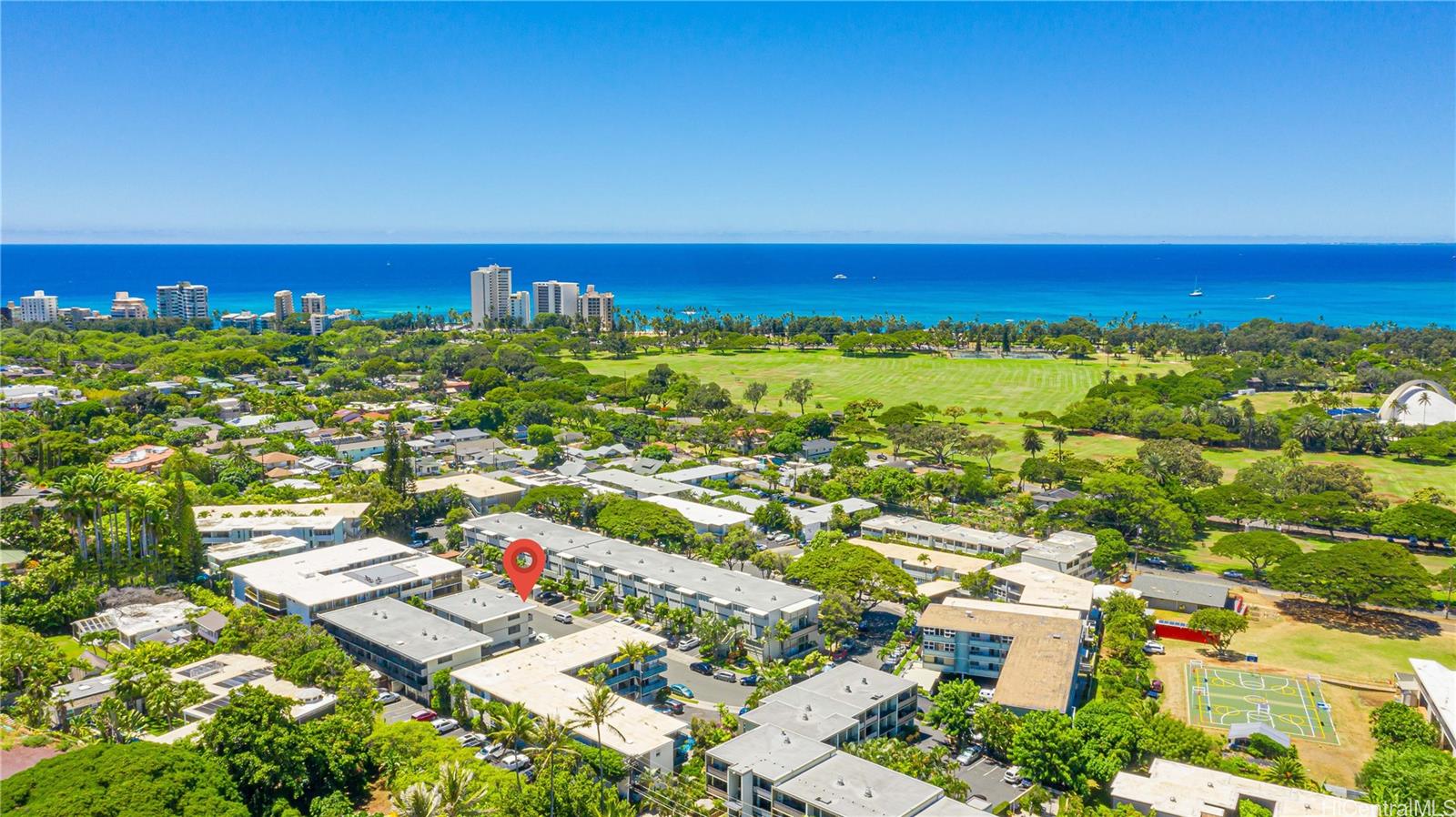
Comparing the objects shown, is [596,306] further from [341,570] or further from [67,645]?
[67,645]

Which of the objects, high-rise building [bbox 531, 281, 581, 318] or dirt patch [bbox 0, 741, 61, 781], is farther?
high-rise building [bbox 531, 281, 581, 318]

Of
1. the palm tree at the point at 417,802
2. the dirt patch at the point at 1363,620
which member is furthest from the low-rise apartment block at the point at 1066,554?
the palm tree at the point at 417,802

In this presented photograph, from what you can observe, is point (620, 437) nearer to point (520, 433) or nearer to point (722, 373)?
point (520, 433)

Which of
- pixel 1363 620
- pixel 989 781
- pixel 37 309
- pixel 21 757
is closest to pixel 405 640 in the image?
pixel 21 757

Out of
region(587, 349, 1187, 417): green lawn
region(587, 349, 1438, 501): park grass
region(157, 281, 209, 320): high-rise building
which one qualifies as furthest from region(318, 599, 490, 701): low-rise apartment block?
region(157, 281, 209, 320): high-rise building

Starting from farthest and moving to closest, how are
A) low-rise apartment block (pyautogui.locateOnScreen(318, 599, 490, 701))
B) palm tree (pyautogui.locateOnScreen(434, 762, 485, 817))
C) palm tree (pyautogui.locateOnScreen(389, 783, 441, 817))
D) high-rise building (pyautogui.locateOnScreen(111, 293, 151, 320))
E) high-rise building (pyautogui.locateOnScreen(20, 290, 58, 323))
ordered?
high-rise building (pyautogui.locateOnScreen(111, 293, 151, 320)) → high-rise building (pyautogui.locateOnScreen(20, 290, 58, 323)) → low-rise apartment block (pyautogui.locateOnScreen(318, 599, 490, 701)) → palm tree (pyautogui.locateOnScreen(434, 762, 485, 817)) → palm tree (pyautogui.locateOnScreen(389, 783, 441, 817))

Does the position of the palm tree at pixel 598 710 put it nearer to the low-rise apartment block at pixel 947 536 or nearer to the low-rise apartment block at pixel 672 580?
the low-rise apartment block at pixel 672 580

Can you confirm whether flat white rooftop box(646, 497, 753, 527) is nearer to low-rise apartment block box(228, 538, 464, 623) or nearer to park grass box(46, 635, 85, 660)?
low-rise apartment block box(228, 538, 464, 623)
